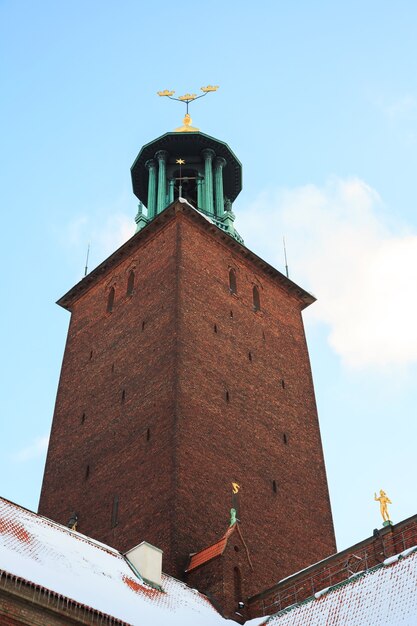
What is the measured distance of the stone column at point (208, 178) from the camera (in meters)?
32.7

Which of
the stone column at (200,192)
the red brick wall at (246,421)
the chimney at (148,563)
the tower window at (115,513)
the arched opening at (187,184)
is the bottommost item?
the chimney at (148,563)

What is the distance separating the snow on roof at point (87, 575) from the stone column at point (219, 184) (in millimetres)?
16715

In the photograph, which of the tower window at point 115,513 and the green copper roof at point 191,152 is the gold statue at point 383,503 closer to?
the tower window at point 115,513

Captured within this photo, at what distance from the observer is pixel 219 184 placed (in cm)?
3441

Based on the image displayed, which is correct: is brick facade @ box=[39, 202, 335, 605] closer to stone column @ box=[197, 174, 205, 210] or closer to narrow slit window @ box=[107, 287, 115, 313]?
narrow slit window @ box=[107, 287, 115, 313]

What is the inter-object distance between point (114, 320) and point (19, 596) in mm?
15037

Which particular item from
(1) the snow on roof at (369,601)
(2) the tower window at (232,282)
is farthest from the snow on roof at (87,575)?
(2) the tower window at (232,282)

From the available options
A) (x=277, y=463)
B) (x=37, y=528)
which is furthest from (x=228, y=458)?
(x=37, y=528)

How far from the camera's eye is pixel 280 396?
27.2 meters

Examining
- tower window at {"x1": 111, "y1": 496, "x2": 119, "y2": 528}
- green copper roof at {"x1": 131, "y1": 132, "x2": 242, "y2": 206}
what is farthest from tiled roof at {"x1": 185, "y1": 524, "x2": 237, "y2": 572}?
green copper roof at {"x1": 131, "y1": 132, "x2": 242, "y2": 206}

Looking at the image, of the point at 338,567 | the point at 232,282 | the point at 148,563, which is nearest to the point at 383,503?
the point at 338,567

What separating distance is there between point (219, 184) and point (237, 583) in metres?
18.2

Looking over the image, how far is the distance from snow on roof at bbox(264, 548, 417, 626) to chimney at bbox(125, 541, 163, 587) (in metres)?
2.60

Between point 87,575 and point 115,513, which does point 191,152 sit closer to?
point 115,513
